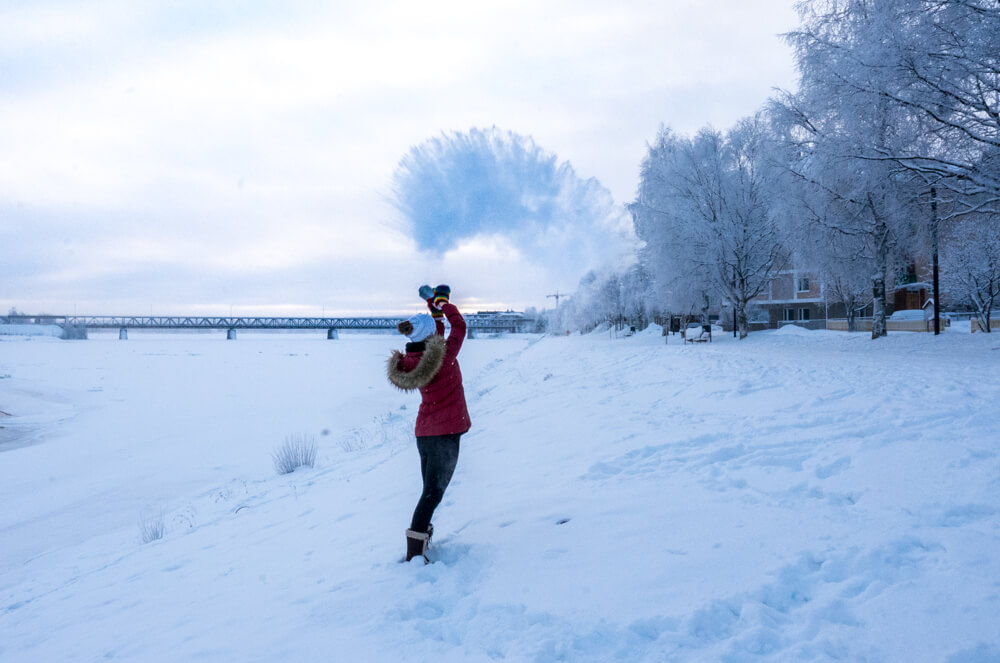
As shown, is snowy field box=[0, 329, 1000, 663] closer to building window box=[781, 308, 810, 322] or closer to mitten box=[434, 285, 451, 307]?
mitten box=[434, 285, 451, 307]

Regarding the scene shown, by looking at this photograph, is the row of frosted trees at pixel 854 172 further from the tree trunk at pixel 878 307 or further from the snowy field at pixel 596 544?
the snowy field at pixel 596 544

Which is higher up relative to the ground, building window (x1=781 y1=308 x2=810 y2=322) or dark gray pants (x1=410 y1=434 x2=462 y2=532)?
building window (x1=781 y1=308 x2=810 y2=322)

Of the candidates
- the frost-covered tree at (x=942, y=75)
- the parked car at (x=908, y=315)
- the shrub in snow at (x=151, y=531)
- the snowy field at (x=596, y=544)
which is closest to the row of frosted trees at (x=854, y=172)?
the frost-covered tree at (x=942, y=75)

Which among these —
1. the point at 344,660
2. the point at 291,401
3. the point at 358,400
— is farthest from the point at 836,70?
the point at 291,401

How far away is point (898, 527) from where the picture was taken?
430 cm

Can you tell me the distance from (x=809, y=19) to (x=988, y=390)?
14.2 m

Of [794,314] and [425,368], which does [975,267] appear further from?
[425,368]

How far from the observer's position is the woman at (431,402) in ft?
15.5

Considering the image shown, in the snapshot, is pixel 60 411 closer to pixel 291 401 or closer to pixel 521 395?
pixel 291 401

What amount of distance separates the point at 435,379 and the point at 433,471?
73 cm

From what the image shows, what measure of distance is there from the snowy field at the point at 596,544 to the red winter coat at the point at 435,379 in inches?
43.7

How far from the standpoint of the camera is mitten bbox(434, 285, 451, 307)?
196 inches

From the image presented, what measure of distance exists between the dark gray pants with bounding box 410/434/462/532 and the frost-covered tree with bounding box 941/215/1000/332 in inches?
1220

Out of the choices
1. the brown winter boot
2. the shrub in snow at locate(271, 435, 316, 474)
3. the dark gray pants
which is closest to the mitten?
A: the dark gray pants
